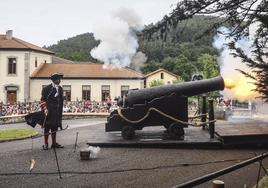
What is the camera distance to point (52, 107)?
9992 millimetres

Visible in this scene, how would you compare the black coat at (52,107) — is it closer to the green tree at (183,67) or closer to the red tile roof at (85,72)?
the red tile roof at (85,72)

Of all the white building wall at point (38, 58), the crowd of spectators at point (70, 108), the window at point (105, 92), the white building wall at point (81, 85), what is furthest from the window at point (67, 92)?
the crowd of spectators at point (70, 108)

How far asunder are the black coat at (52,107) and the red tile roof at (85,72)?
1526 inches

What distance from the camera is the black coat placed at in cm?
988

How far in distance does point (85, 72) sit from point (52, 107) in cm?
4040

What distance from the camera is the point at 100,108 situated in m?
34.8

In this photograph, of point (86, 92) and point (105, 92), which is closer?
point (105, 92)

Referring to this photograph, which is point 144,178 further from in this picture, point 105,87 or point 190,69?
point 190,69

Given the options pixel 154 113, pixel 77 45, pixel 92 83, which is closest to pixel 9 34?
pixel 92 83

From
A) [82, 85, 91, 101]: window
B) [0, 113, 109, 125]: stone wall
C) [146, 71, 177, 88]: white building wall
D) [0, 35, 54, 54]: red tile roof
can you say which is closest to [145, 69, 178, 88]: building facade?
[146, 71, 177, 88]: white building wall

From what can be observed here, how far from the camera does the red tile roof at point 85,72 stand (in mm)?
49125

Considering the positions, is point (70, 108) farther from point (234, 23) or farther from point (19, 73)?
point (234, 23)

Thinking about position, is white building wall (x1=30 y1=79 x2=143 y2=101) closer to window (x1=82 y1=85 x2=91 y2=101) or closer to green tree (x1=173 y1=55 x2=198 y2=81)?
window (x1=82 y1=85 x2=91 y2=101)

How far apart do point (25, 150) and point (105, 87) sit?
39.4 meters
